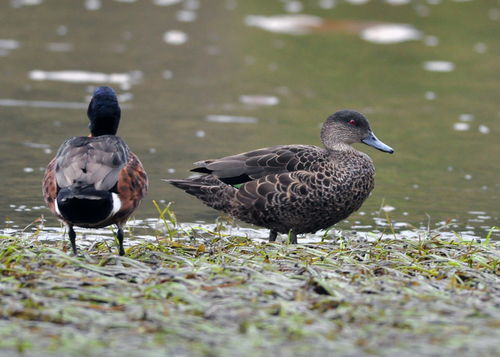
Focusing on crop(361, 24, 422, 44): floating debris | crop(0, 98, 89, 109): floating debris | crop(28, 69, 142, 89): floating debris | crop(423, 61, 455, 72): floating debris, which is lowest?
crop(0, 98, 89, 109): floating debris

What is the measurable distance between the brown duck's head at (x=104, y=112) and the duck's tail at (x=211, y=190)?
831 mm

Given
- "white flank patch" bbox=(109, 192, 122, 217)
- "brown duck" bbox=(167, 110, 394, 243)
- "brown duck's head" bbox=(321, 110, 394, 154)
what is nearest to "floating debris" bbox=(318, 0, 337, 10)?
"brown duck's head" bbox=(321, 110, 394, 154)

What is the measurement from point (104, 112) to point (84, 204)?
1.24 meters

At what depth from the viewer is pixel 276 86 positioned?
46.4 ft

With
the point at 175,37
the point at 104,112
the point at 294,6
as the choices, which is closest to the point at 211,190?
the point at 104,112

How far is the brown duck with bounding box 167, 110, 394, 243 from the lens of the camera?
706cm

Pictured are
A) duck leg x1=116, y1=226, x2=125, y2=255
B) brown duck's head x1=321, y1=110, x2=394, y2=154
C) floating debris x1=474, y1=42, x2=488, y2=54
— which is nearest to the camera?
duck leg x1=116, y1=226, x2=125, y2=255

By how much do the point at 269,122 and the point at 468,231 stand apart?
461cm

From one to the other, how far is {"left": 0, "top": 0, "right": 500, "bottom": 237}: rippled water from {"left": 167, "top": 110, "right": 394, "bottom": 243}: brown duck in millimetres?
844

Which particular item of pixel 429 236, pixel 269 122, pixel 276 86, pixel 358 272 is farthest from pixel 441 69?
pixel 358 272

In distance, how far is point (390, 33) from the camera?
17844mm

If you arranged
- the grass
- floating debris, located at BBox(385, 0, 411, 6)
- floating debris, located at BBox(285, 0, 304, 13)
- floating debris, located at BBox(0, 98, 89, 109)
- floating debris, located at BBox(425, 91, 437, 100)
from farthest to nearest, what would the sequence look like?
floating debris, located at BBox(385, 0, 411, 6) < floating debris, located at BBox(285, 0, 304, 13) < floating debris, located at BBox(425, 91, 437, 100) < floating debris, located at BBox(0, 98, 89, 109) < the grass

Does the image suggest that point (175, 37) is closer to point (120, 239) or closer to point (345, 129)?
point (345, 129)

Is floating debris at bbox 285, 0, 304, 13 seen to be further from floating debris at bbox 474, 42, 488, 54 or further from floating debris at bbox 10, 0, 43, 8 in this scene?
floating debris at bbox 10, 0, 43, 8
